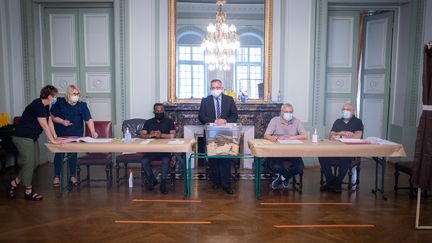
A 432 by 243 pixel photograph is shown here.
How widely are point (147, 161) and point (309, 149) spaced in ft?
7.32

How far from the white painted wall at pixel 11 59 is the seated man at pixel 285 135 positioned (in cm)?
461

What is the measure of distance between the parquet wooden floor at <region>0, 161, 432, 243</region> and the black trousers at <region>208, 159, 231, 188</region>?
153 mm

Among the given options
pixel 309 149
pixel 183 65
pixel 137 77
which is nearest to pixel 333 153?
pixel 309 149

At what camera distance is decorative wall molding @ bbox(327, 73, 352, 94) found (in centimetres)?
730

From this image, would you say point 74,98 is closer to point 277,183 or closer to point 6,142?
point 6,142

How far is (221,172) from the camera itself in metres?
5.15

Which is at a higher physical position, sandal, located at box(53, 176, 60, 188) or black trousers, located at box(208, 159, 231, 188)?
black trousers, located at box(208, 159, 231, 188)

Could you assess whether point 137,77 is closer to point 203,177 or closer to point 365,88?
point 203,177

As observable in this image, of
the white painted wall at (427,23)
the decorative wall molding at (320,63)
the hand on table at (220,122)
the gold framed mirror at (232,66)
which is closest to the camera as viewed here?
the hand on table at (220,122)

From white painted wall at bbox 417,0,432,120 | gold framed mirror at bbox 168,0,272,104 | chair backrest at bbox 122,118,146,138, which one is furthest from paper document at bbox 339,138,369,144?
chair backrest at bbox 122,118,146,138

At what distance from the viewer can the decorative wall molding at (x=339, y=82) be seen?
7301mm

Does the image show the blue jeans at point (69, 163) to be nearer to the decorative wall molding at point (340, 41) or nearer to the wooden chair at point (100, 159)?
the wooden chair at point (100, 159)

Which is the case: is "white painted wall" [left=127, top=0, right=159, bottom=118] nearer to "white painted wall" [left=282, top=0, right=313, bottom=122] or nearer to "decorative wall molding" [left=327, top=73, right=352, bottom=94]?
"white painted wall" [left=282, top=0, right=313, bottom=122]

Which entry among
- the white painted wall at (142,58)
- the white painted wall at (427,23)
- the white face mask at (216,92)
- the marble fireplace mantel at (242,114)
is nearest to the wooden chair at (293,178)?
the marble fireplace mantel at (242,114)
